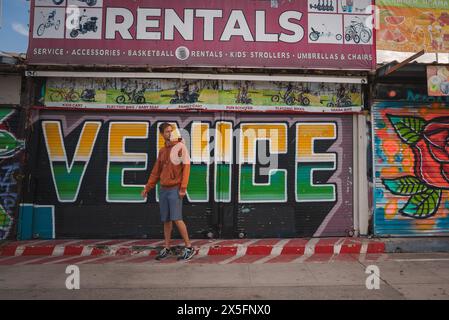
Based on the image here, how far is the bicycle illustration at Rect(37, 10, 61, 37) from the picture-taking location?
761 cm

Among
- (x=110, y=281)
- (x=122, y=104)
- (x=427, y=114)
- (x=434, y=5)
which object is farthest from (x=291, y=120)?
(x=110, y=281)

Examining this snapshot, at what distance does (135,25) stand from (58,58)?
166 centimetres

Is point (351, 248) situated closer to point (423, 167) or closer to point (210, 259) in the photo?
point (423, 167)

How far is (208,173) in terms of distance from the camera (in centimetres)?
778

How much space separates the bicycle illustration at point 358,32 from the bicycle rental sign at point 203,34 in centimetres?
2

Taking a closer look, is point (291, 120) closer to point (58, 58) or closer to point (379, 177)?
point (379, 177)

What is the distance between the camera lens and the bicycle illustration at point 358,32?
780cm

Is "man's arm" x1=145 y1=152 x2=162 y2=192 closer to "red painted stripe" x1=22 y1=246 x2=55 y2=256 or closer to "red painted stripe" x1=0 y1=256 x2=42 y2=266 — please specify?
"red painted stripe" x1=22 y1=246 x2=55 y2=256

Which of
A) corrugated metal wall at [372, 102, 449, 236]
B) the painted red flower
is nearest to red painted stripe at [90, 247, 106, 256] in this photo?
corrugated metal wall at [372, 102, 449, 236]

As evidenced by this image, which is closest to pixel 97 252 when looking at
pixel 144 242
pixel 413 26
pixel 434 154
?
pixel 144 242

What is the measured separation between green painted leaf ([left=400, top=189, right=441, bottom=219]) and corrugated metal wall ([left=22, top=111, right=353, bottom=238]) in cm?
123

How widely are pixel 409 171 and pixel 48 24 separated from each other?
314 inches

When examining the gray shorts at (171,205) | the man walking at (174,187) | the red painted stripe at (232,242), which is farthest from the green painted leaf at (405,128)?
the gray shorts at (171,205)
